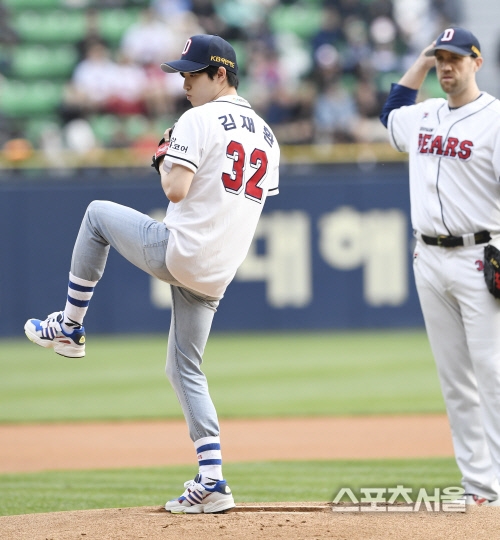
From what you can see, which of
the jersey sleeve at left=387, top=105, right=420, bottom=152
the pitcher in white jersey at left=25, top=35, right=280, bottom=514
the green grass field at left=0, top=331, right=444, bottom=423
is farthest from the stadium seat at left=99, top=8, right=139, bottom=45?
the pitcher in white jersey at left=25, top=35, right=280, bottom=514

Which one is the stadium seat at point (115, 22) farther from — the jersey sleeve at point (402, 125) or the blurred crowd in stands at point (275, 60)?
the jersey sleeve at point (402, 125)

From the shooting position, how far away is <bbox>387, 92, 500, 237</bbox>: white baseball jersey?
5160 mm

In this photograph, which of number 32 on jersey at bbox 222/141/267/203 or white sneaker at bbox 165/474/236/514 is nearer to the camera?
number 32 on jersey at bbox 222/141/267/203

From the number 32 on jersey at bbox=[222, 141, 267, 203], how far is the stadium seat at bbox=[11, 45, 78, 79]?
38.4 feet

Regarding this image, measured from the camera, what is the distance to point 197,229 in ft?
15.3

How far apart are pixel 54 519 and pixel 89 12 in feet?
40.1

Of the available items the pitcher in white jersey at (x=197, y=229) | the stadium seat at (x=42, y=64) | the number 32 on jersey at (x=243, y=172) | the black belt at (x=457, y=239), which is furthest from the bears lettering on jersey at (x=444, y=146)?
the stadium seat at (x=42, y=64)

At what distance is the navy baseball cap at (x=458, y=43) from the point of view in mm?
5137

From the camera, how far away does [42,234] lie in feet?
45.9

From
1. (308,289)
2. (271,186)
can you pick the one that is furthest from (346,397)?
(271,186)

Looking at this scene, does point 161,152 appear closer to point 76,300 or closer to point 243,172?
point 243,172

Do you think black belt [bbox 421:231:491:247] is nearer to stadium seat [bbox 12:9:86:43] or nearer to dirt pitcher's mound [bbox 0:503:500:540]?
dirt pitcher's mound [bbox 0:503:500:540]

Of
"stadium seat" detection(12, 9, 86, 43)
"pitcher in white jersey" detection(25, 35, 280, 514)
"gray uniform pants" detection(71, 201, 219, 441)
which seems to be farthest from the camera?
"stadium seat" detection(12, 9, 86, 43)

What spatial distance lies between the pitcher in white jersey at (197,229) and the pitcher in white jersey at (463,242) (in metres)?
0.89
